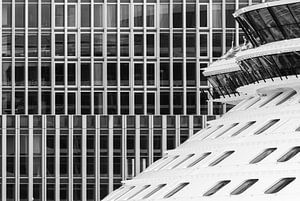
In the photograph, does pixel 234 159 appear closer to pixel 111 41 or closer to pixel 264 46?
pixel 264 46

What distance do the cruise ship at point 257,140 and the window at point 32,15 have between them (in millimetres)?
62499

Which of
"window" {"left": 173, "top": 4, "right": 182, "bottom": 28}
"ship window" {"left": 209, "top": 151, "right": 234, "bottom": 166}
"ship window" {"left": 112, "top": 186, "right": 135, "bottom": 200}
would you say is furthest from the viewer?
"window" {"left": 173, "top": 4, "right": 182, "bottom": 28}

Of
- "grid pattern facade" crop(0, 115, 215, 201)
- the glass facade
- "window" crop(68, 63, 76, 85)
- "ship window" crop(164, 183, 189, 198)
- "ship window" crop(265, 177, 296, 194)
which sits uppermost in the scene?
the glass facade

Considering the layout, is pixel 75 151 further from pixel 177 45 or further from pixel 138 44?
pixel 177 45

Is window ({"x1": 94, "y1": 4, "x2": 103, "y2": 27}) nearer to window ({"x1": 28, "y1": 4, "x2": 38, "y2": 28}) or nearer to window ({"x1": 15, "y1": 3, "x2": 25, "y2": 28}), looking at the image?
window ({"x1": 28, "y1": 4, "x2": 38, "y2": 28})

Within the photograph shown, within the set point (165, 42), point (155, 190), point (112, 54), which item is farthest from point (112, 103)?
point (155, 190)

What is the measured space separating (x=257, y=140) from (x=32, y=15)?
71.8 m

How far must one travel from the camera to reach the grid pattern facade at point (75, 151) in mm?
118562

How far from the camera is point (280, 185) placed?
46906mm

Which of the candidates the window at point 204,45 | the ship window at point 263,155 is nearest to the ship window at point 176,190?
the ship window at point 263,155

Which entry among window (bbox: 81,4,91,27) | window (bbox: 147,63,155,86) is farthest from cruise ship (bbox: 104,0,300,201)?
window (bbox: 81,4,91,27)

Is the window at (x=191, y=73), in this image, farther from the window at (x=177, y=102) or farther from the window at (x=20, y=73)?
the window at (x=20, y=73)

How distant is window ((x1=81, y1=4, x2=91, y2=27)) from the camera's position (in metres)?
122

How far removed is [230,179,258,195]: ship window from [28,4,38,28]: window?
243ft
